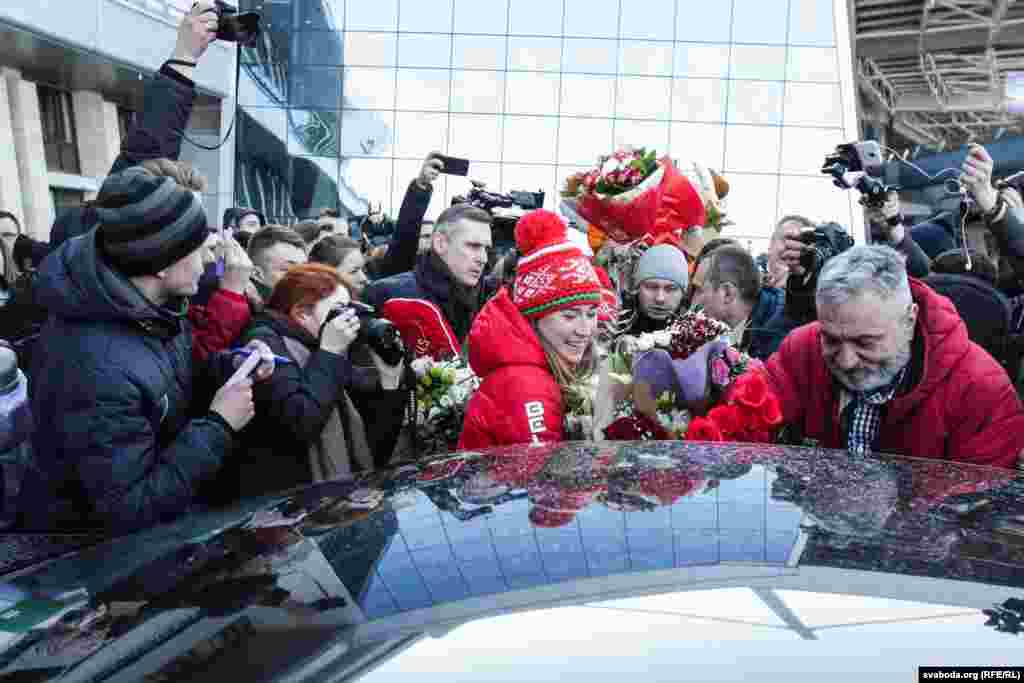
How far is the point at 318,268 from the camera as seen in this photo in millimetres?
3705

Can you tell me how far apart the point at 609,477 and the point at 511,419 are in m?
1.21

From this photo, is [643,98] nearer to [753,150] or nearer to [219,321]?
[753,150]

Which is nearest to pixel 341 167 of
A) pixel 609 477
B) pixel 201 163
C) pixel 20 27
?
pixel 201 163

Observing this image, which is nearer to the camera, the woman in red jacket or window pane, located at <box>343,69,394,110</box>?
the woman in red jacket

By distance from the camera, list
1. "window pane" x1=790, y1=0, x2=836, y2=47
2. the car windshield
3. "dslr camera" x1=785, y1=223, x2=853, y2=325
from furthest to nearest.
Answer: "window pane" x1=790, y1=0, x2=836, y2=47
"dslr camera" x1=785, y1=223, x2=853, y2=325
the car windshield

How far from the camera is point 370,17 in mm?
25125

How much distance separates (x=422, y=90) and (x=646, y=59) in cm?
507

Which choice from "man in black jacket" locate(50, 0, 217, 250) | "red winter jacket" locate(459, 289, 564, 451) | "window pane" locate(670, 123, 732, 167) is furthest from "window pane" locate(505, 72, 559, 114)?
"red winter jacket" locate(459, 289, 564, 451)

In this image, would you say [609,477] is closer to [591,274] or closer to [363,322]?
[591,274]

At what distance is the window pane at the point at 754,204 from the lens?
23859 millimetres

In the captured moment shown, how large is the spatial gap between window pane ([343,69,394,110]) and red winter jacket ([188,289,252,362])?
22.2m

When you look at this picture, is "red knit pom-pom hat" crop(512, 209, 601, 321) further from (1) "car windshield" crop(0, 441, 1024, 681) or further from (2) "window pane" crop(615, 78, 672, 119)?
(2) "window pane" crop(615, 78, 672, 119)

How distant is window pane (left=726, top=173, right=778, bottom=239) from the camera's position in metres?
23.9

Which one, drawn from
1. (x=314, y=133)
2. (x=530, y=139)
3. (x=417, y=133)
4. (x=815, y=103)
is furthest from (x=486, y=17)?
(x=815, y=103)
